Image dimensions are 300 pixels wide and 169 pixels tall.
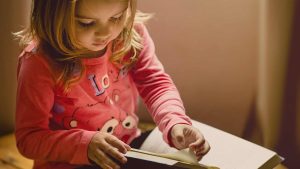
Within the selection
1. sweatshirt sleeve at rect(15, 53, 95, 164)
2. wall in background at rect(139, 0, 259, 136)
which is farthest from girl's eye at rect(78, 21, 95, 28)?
wall in background at rect(139, 0, 259, 136)

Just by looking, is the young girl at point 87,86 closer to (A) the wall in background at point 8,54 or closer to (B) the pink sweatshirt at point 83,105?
(B) the pink sweatshirt at point 83,105

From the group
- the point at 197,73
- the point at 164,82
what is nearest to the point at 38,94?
the point at 164,82

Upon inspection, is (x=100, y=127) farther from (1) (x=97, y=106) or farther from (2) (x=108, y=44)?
(2) (x=108, y=44)

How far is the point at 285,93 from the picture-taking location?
1.01 meters

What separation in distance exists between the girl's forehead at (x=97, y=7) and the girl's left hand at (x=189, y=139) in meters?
0.24

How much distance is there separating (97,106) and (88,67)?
0.26 ft

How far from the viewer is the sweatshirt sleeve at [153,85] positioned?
0.94 m

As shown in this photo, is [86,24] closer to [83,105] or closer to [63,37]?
[63,37]

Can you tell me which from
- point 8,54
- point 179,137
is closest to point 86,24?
point 179,137

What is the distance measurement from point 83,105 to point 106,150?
0.15 metres

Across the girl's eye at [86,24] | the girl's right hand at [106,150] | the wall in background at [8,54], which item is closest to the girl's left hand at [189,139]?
the girl's right hand at [106,150]

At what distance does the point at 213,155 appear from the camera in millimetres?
957

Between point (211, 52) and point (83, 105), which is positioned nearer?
point (83, 105)

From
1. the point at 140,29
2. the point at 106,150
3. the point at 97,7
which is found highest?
the point at 97,7
